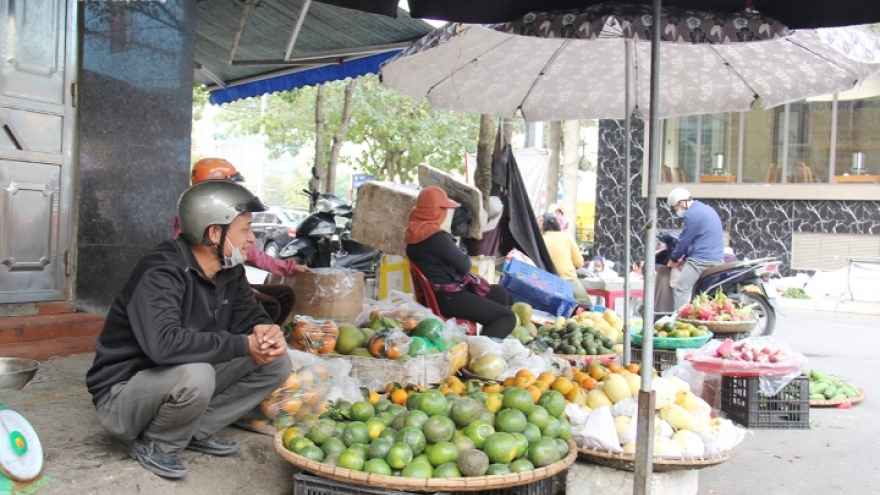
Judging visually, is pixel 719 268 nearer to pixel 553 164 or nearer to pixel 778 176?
pixel 778 176

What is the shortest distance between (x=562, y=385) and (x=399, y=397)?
100 cm

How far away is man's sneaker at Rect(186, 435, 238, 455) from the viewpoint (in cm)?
371

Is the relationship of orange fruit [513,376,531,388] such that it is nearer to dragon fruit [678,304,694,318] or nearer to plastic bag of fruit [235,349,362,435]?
plastic bag of fruit [235,349,362,435]

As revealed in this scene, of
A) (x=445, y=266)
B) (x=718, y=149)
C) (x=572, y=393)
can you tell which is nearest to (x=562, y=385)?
(x=572, y=393)

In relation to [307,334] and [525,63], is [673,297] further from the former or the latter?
[307,334]

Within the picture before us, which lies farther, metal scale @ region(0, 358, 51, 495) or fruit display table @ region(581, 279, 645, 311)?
fruit display table @ region(581, 279, 645, 311)

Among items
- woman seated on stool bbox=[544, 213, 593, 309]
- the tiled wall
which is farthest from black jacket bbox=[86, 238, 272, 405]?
the tiled wall

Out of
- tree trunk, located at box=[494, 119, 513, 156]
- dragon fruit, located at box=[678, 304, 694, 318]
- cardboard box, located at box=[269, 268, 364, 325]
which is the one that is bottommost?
dragon fruit, located at box=[678, 304, 694, 318]

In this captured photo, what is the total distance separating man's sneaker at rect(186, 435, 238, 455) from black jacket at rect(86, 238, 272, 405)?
52 centimetres

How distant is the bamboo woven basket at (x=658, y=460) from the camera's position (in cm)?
376

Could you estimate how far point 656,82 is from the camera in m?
3.18

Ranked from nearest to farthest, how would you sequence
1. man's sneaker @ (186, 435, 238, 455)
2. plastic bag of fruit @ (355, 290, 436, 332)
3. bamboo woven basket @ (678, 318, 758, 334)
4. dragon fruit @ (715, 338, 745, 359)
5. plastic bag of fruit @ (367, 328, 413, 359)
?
man's sneaker @ (186, 435, 238, 455)
plastic bag of fruit @ (367, 328, 413, 359)
plastic bag of fruit @ (355, 290, 436, 332)
dragon fruit @ (715, 338, 745, 359)
bamboo woven basket @ (678, 318, 758, 334)

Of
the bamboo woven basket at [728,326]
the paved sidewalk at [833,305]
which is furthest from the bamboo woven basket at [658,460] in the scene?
the paved sidewalk at [833,305]

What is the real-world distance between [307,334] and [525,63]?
224 centimetres
